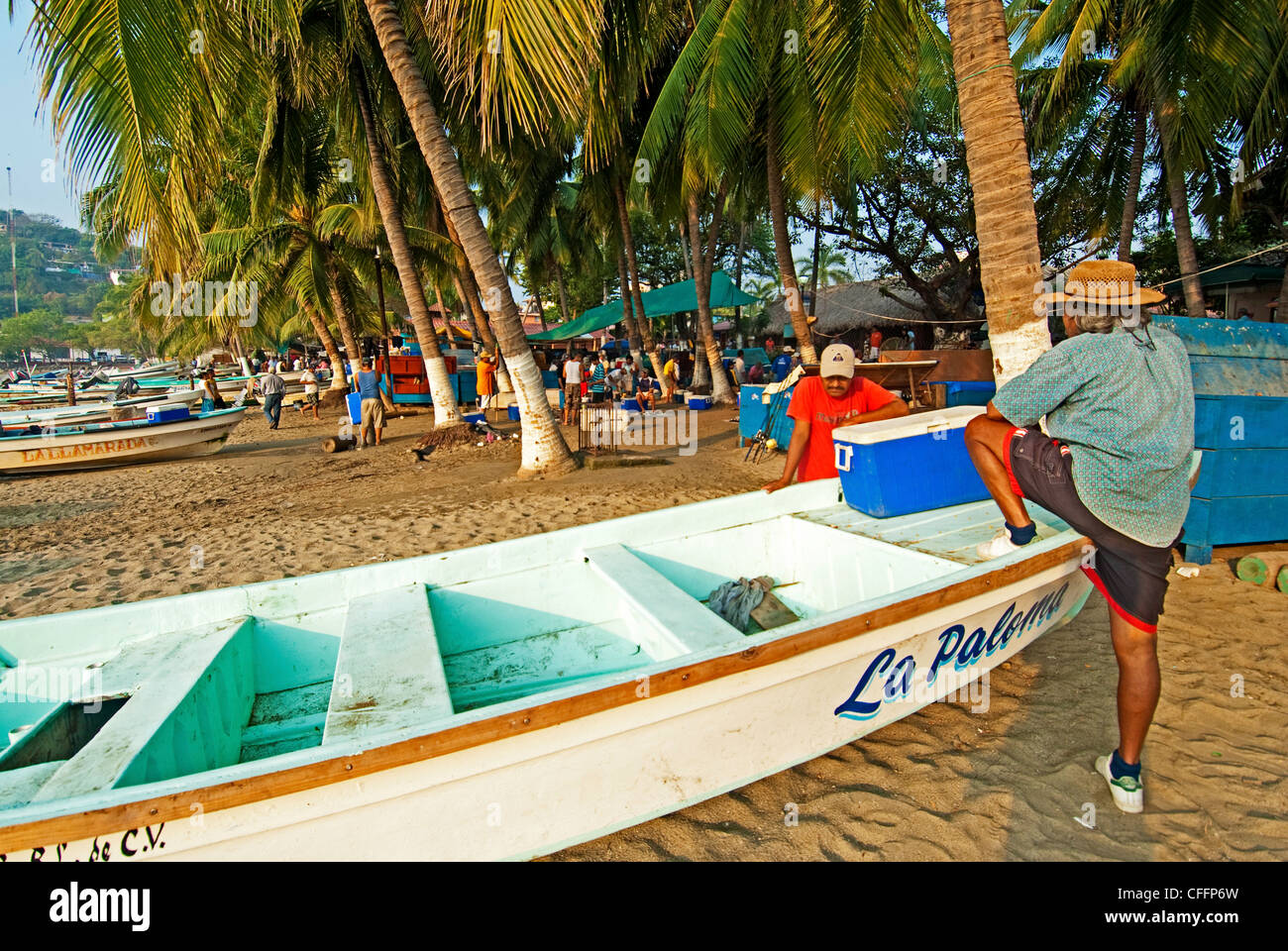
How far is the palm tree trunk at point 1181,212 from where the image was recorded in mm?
10698

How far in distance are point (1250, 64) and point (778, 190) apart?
6.47 meters

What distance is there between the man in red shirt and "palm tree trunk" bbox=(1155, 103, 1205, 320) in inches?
382

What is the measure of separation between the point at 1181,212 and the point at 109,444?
21.5m

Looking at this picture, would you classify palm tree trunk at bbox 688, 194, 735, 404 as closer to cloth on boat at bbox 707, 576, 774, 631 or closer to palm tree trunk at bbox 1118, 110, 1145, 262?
palm tree trunk at bbox 1118, 110, 1145, 262

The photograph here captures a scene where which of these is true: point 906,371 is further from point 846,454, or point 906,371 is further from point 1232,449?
point 846,454

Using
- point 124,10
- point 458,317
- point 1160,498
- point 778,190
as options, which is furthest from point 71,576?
point 458,317

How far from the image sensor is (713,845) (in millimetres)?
2471

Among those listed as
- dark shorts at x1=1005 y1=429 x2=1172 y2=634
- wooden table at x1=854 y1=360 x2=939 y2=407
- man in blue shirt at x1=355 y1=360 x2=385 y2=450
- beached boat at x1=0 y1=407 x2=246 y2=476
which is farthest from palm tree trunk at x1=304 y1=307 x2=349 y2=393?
dark shorts at x1=1005 y1=429 x2=1172 y2=634

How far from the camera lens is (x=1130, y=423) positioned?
7.65 feet

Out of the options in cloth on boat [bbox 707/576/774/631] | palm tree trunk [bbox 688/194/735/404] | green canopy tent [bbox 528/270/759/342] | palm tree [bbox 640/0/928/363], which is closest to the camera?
cloth on boat [bbox 707/576/774/631]

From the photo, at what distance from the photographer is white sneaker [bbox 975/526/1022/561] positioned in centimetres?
314

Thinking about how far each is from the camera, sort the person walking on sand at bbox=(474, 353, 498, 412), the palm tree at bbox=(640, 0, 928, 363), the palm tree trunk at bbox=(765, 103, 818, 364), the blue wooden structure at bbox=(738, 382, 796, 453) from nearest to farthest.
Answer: the palm tree at bbox=(640, 0, 928, 363), the blue wooden structure at bbox=(738, 382, 796, 453), the palm tree trunk at bbox=(765, 103, 818, 364), the person walking on sand at bbox=(474, 353, 498, 412)

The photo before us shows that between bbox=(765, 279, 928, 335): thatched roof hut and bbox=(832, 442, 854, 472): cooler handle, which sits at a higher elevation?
bbox=(765, 279, 928, 335): thatched roof hut

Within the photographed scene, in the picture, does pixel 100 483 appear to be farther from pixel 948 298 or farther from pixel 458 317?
pixel 458 317
